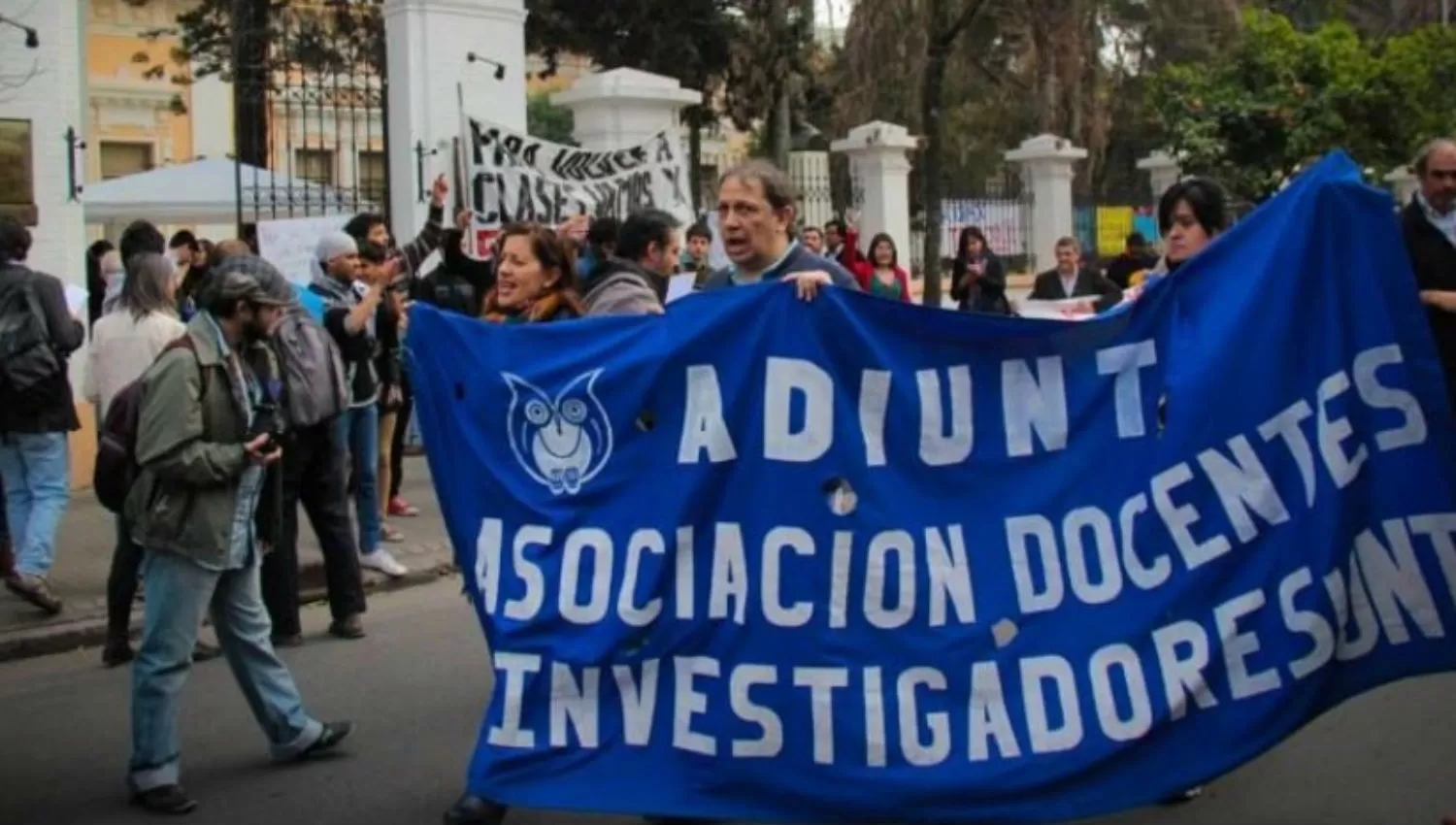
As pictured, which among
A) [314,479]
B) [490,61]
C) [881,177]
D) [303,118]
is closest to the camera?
[314,479]

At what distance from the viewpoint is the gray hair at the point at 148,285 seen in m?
8.30

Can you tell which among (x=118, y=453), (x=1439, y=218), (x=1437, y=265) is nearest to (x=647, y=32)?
(x=1439, y=218)

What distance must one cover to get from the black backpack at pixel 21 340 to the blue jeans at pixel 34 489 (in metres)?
0.27

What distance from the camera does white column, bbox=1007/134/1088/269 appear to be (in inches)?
910

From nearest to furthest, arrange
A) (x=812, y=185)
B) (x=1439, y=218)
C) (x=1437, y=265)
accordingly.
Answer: (x=1437, y=265) < (x=1439, y=218) < (x=812, y=185)

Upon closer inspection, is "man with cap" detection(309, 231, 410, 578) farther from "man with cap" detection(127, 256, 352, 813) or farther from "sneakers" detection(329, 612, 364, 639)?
"man with cap" detection(127, 256, 352, 813)

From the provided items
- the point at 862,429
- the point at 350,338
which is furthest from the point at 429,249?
the point at 862,429

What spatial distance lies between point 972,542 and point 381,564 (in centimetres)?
573

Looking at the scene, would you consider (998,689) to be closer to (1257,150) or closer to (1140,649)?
(1140,649)

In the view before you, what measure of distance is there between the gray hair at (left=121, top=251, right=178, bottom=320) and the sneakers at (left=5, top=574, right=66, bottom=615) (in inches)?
58.2

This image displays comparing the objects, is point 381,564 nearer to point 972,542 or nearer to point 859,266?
point 972,542

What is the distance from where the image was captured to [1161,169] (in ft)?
80.3

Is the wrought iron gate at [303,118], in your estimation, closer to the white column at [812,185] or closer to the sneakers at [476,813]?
the white column at [812,185]

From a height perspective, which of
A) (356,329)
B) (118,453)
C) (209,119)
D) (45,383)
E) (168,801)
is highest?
(209,119)
